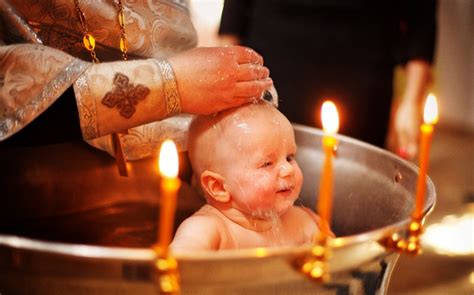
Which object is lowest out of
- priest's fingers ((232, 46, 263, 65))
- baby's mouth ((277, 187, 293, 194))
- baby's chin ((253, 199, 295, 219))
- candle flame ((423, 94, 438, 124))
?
baby's chin ((253, 199, 295, 219))

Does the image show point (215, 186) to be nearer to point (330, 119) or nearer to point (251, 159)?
point (251, 159)

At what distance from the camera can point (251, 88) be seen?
38.9 inches

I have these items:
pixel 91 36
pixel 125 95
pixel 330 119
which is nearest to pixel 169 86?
pixel 125 95

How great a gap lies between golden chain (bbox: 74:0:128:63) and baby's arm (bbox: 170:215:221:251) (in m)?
0.29

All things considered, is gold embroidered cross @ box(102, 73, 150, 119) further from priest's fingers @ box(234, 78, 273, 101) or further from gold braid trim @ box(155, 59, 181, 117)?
priest's fingers @ box(234, 78, 273, 101)

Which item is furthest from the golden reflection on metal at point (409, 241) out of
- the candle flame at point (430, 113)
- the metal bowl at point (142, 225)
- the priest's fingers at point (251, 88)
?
the priest's fingers at point (251, 88)

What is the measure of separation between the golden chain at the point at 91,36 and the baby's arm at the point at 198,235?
0.96ft

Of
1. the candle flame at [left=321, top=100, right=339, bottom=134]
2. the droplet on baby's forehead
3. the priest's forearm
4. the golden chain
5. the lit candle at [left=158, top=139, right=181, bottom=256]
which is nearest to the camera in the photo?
the lit candle at [left=158, top=139, right=181, bottom=256]

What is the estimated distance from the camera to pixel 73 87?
0.87m

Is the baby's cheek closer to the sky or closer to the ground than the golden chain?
closer to the ground

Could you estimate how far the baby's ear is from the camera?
1.06 meters

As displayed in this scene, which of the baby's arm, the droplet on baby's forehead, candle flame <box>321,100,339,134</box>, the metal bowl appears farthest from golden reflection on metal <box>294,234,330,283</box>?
the droplet on baby's forehead

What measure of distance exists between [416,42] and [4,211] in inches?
50.7

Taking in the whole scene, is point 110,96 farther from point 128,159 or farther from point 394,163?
point 394,163
